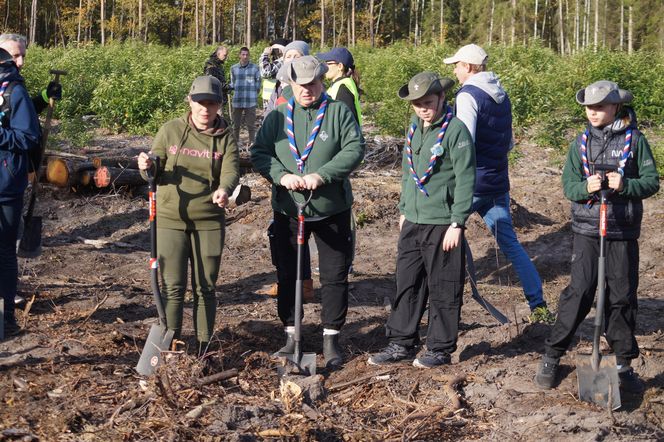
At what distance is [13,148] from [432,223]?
2.84 meters

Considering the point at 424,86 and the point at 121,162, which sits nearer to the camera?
the point at 424,86

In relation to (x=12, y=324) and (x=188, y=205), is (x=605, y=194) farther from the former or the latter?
(x=12, y=324)

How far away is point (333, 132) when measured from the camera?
5.48 metres

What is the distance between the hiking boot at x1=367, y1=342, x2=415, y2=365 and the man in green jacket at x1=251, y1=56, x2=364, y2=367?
0.23m

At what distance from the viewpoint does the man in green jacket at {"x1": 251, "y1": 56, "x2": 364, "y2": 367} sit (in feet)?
17.7

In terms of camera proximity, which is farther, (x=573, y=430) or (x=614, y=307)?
(x=614, y=307)

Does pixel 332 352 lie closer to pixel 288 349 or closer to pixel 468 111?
pixel 288 349

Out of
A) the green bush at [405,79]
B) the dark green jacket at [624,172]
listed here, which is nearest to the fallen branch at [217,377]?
the dark green jacket at [624,172]

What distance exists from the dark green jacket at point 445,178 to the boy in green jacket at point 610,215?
600 millimetres

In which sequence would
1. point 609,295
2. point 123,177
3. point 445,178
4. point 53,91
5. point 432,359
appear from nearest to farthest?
1. point 609,295
2. point 445,178
3. point 432,359
4. point 53,91
5. point 123,177

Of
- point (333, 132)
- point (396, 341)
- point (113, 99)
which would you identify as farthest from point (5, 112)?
point (113, 99)

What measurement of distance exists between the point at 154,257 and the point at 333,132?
4.46ft

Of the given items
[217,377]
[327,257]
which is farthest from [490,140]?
[217,377]

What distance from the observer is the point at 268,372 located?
545 cm
